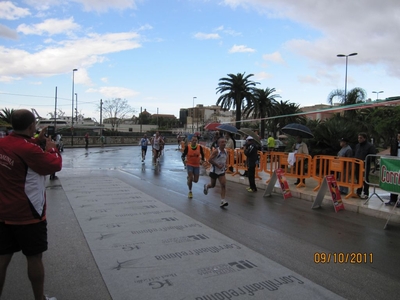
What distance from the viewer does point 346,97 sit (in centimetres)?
4250

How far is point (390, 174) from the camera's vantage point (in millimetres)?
7465

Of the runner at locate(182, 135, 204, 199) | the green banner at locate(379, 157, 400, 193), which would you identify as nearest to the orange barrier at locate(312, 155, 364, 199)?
the green banner at locate(379, 157, 400, 193)

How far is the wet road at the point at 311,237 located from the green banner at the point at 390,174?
2.63ft

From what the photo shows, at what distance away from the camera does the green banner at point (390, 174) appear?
7.29 meters

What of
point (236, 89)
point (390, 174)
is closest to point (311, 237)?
point (390, 174)

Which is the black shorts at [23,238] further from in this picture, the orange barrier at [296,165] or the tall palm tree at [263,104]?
the tall palm tree at [263,104]

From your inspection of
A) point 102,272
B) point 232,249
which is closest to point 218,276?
point 232,249

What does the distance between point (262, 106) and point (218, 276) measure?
3947cm

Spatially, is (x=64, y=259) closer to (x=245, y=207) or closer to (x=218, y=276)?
(x=218, y=276)

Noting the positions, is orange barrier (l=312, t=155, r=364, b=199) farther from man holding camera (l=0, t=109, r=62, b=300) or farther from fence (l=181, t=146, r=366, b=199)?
man holding camera (l=0, t=109, r=62, b=300)
